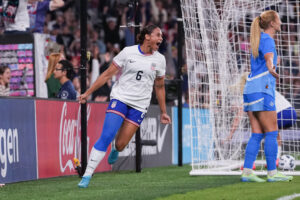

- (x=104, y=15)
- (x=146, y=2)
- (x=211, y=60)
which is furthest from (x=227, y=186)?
(x=146, y=2)

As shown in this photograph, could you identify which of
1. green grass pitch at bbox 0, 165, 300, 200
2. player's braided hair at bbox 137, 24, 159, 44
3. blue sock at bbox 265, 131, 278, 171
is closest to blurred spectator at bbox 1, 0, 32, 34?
green grass pitch at bbox 0, 165, 300, 200

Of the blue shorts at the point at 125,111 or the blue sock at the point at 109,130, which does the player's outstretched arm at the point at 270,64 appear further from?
the blue sock at the point at 109,130

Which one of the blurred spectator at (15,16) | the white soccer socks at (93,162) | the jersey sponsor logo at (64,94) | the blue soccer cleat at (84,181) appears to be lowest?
the blue soccer cleat at (84,181)

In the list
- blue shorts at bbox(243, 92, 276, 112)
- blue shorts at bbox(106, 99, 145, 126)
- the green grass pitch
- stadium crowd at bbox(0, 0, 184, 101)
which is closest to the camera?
the green grass pitch

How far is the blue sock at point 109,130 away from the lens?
8578 mm

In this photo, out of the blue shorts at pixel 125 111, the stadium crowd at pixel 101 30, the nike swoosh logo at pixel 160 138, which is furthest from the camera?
the stadium crowd at pixel 101 30

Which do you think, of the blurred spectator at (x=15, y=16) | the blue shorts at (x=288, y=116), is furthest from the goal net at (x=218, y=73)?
the blurred spectator at (x=15, y=16)

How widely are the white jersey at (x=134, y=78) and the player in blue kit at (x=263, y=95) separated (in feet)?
4.31

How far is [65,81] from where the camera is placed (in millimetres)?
12008

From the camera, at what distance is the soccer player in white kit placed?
28.3 feet

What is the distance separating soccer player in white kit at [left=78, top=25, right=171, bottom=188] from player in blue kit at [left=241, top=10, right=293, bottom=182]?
121cm

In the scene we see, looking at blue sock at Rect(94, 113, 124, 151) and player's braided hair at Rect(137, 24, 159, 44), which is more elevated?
player's braided hair at Rect(137, 24, 159, 44)

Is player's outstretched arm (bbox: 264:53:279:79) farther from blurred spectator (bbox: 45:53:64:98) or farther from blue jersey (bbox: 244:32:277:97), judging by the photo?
blurred spectator (bbox: 45:53:64:98)

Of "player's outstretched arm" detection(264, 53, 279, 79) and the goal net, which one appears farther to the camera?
the goal net
